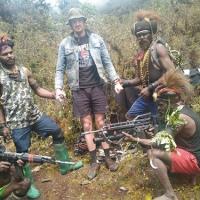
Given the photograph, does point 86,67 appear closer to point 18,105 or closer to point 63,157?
point 18,105

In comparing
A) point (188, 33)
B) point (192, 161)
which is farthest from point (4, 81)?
point (188, 33)

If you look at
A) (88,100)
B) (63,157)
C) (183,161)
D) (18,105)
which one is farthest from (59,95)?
(183,161)

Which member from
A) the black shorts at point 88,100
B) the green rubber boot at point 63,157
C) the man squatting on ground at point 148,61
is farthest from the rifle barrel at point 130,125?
the green rubber boot at point 63,157

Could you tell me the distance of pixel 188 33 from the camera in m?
11.4

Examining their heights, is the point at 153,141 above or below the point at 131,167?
above

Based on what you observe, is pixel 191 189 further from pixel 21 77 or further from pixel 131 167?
pixel 21 77

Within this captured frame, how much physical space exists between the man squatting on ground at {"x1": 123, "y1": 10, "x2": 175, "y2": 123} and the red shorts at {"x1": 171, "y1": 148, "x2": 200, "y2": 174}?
2.29 ft

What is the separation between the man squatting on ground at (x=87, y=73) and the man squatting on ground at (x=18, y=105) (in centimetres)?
39

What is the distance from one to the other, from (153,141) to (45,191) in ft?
6.47

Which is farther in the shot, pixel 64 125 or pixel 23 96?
pixel 64 125

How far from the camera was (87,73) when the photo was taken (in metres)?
5.81

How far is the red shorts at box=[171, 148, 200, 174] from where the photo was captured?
472 cm

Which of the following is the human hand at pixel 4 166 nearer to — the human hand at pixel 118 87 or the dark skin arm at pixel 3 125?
the dark skin arm at pixel 3 125

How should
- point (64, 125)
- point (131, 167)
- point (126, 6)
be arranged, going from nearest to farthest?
point (131, 167), point (64, 125), point (126, 6)
